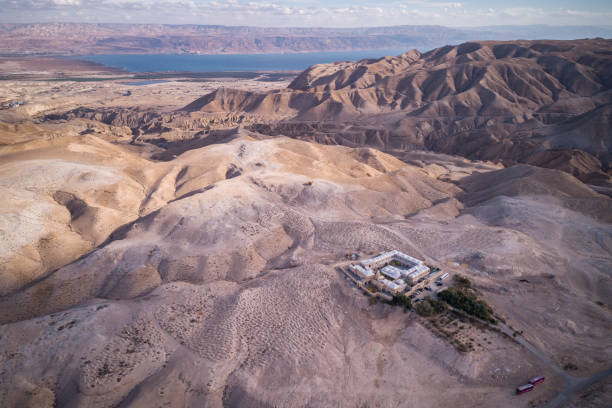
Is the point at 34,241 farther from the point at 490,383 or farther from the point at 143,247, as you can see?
the point at 490,383

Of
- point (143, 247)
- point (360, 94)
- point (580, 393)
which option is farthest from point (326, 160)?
point (360, 94)

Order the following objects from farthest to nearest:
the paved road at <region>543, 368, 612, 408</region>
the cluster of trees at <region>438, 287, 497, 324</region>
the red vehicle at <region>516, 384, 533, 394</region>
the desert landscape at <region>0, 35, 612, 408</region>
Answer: the cluster of trees at <region>438, 287, 497, 324</region>
the desert landscape at <region>0, 35, 612, 408</region>
the red vehicle at <region>516, 384, 533, 394</region>
the paved road at <region>543, 368, 612, 408</region>

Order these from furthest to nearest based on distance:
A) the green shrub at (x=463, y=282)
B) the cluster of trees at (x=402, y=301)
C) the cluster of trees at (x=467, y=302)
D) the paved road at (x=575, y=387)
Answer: the green shrub at (x=463, y=282), the cluster of trees at (x=402, y=301), the cluster of trees at (x=467, y=302), the paved road at (x=575, y=387)

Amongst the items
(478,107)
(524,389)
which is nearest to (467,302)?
(524,389)

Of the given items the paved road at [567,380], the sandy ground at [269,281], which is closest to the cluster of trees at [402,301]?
the sandy ground at [269,281]

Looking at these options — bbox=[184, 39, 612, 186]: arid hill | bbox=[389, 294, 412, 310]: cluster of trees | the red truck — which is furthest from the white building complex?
bbox=[184, 39, 612, 186]: arid hill

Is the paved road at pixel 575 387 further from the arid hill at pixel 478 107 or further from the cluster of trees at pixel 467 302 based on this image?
the arid hill at pixel 478 107

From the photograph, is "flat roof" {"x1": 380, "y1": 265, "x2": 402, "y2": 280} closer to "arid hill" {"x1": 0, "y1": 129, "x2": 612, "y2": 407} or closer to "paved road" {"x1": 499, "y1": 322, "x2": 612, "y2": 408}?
"arid hill" {"x1": 0, "y1": 129, "x2": 612, "y2": 407}
